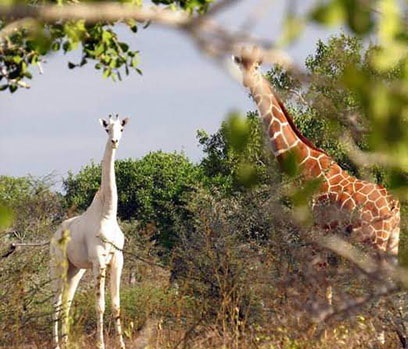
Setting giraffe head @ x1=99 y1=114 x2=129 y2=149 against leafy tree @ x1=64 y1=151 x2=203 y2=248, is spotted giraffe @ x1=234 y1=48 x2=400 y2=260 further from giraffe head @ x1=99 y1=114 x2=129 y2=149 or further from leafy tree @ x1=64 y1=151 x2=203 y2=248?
leafy tree @ x1=64 y1=151 x2=203 y2=248

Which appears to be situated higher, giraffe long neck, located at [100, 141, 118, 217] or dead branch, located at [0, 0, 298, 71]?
dead branch, located at [0, 0, 298, 71]

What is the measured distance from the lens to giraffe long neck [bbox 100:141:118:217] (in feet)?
41.1

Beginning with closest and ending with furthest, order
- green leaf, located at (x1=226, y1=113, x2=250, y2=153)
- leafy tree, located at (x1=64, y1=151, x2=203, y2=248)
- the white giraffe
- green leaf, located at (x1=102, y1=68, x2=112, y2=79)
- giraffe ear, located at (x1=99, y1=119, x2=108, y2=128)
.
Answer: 1. green leaf, located at (x1=226, y1=113, x2=250, y2=153)
2. green leaf, located at (x1=102, y1=68, x2=112, y2=79)
3. the white giraffe
4. giraffe ear, located at (x1=99, y1=119, x2=108, y2=128)
5. leafy tree, located at (x1=64, y1=151, x2=203, y2=248)

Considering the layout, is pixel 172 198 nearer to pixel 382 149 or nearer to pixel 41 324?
pixel 41 324

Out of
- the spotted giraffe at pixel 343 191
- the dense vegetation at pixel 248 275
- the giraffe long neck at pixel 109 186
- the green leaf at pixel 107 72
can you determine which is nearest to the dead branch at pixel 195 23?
the dense vegetation at pixel 248 275

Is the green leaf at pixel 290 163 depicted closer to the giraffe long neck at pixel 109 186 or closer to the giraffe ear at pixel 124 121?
the giraffe long neck at pixel 109 186

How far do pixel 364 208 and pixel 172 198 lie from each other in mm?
29502

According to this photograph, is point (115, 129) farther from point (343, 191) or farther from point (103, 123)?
point (343, 191)

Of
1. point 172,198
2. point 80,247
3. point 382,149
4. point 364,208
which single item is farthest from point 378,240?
point 172,198

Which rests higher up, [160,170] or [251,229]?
[251,229]

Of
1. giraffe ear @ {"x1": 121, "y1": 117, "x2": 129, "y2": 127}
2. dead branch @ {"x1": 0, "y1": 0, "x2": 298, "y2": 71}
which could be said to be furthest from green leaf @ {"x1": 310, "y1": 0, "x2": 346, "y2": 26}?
giraffe ear @ {"x1": 121, "y1": 117, "x2": 129, "y2": 127}

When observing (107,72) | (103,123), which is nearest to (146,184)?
(103,123)

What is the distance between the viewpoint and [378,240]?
1184 cm

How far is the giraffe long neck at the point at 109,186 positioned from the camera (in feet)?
41.1
